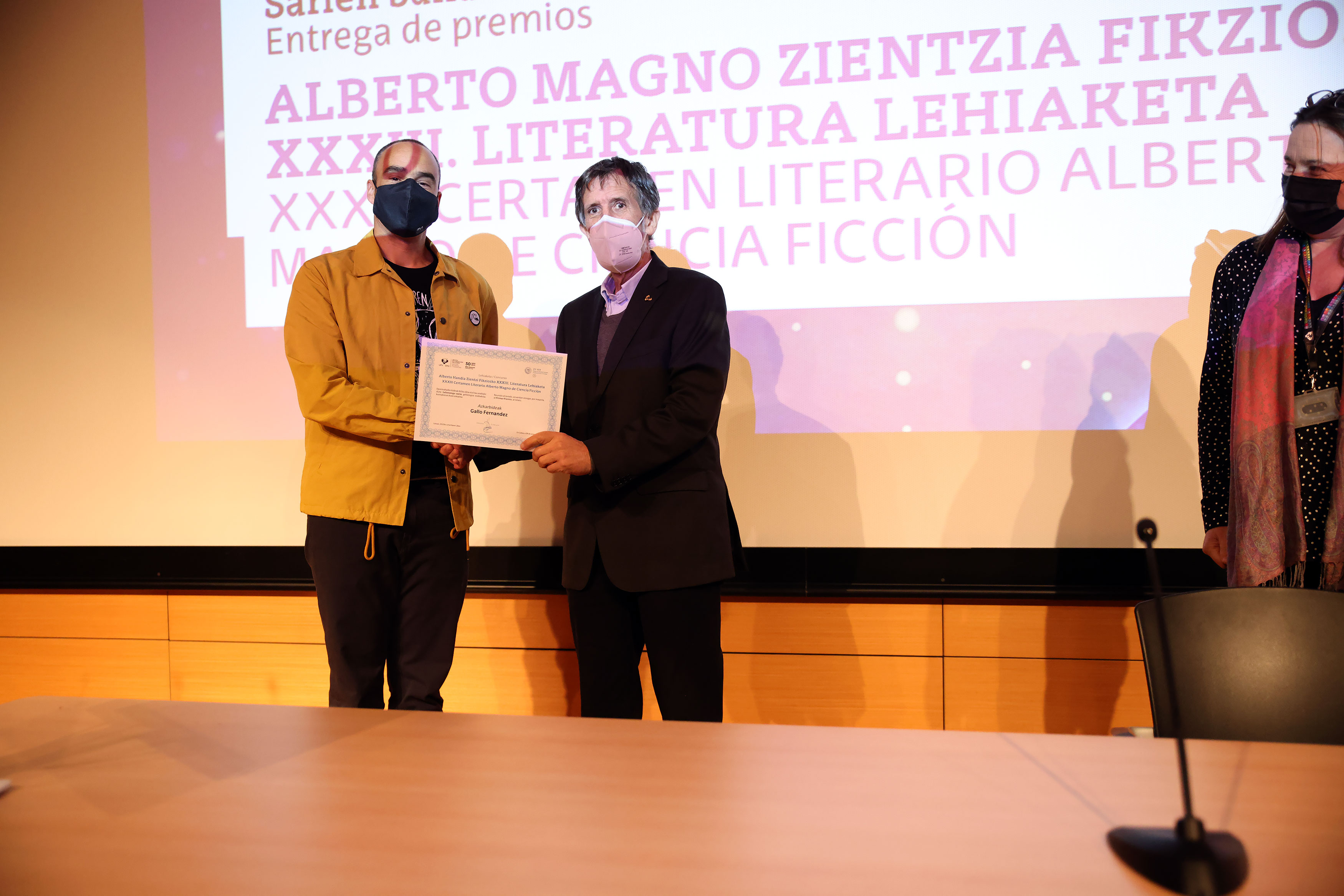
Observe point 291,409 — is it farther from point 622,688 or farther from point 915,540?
→ point 915,540

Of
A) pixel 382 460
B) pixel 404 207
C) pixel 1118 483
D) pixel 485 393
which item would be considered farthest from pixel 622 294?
pixel 1118 483

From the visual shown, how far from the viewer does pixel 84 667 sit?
10.1ft

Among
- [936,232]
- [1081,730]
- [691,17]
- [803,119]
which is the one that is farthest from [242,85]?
[1081,730]

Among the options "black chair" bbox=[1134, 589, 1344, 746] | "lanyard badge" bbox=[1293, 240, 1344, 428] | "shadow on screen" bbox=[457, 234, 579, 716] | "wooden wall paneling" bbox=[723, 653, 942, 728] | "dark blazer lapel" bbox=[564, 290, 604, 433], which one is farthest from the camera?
"shadow on screen" bbox=[457, 234, 579, 716]

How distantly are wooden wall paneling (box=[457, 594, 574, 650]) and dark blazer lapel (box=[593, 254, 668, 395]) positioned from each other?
1057 mm

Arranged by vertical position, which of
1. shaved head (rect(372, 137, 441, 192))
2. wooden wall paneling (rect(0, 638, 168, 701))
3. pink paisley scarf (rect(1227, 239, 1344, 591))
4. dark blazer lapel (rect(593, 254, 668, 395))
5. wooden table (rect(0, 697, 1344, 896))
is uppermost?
shaved head (rect(372, 137, 441, 192))

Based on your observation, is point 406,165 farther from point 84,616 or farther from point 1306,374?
point 84,616

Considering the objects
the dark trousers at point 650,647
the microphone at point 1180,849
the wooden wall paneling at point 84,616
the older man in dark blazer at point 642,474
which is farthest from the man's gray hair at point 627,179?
the wooden wall paneling at point 84,616

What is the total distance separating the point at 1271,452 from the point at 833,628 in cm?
129

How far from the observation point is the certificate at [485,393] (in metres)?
1.93

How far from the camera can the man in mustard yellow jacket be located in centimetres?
197

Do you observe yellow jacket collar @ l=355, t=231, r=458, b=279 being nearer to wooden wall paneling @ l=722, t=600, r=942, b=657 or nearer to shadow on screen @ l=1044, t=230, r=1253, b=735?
wooden wall paneling @ l=722, t=600, r=942, b=657

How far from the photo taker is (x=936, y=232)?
2.57m

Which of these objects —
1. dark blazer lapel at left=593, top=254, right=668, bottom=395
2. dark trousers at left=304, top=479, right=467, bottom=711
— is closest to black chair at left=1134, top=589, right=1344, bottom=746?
dark blazer lapel at left=593, top=254, right=668, bottom=395
